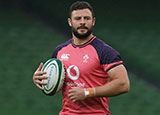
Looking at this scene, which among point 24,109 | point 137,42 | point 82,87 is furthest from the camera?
point 137,42

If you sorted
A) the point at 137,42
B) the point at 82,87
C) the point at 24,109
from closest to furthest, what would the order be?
1. the point at 82,87
2. the point at 24,109
3. the point at 137,42

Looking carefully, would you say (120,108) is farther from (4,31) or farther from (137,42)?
(4,31)

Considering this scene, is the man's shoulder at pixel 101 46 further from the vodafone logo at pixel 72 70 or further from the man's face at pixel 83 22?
the vodafone logo at pixel 72 70

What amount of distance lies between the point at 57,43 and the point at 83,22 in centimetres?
447

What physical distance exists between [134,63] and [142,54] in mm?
A: 275

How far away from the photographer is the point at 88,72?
360 cm

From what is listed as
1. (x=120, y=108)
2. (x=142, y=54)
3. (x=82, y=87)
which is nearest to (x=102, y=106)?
(x=82, y=87)

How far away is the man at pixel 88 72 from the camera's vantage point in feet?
11.3

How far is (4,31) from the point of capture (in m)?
8.02

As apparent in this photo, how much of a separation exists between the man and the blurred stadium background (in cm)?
403

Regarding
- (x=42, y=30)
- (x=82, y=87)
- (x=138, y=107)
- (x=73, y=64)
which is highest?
(x=42, y=30)

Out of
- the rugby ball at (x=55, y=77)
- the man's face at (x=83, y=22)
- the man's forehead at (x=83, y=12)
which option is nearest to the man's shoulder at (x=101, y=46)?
the man's face at (x=83, y=22)

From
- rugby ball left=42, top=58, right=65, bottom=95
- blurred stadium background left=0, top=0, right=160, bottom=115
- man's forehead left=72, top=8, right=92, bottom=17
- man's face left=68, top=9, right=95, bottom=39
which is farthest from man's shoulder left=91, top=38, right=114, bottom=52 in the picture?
blurred stadium background left=0, top=0, right=160, bottom=115

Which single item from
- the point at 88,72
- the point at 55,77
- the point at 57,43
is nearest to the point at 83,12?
the point at 88,72
